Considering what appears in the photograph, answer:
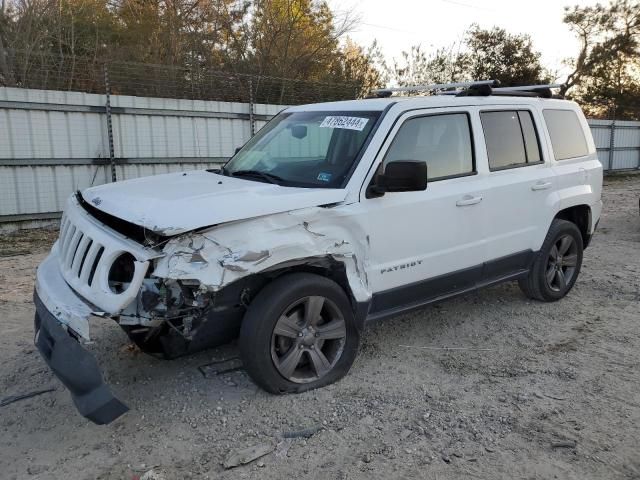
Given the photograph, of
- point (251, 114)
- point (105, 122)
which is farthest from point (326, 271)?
point (251, 114)

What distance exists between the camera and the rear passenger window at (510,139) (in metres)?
4.64

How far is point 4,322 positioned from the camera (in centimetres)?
495

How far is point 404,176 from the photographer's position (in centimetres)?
355

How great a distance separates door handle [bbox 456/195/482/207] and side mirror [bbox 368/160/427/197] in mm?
742

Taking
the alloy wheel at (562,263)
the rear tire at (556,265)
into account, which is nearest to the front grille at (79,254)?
the rear tire at (556,265)

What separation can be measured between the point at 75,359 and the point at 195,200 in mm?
A: 1083

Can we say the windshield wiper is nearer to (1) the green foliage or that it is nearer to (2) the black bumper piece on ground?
(2) the black bumper piece on ground

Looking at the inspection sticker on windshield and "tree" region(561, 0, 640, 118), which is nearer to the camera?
the inspection sticker on windshield

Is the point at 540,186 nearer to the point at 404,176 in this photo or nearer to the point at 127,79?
the point at 404,176

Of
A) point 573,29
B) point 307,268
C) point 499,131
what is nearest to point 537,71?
point 573,29

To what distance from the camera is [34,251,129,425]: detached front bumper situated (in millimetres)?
2840

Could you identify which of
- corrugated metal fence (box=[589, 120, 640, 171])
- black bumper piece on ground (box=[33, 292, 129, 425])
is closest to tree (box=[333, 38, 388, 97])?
corrugated metal fence (box=[589, 120, 640, 171])

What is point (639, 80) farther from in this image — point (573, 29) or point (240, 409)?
point (240, 409)

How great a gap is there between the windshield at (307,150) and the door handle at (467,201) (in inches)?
36.5
